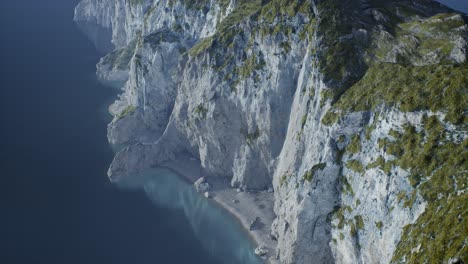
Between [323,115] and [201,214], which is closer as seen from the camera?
[323,115]

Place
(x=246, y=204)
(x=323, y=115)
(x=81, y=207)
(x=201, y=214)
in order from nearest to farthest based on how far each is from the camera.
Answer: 1. (x=323, y=115)
2. (x=246, y=204)
3. (x=81, y=207)
4. (x=201, y=214)

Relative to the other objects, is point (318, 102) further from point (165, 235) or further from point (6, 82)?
point (6, 82)

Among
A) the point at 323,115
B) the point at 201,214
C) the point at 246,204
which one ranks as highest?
the point at 323,115

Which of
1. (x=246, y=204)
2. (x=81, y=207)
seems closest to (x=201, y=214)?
(x=246, y=204)

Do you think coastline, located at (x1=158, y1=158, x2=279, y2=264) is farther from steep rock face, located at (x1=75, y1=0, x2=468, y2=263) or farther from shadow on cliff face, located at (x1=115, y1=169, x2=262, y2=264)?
steep rock face, located at (x1=75, y1=0, x2=468, y2=263)

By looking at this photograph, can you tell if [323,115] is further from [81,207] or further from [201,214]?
[81,207]

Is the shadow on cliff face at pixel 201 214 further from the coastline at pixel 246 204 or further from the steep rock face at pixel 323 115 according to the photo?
the steep rock face at pixel 323 115

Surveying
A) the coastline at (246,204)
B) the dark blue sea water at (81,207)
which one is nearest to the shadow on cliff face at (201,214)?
the dark blue sea water at (81,207)
